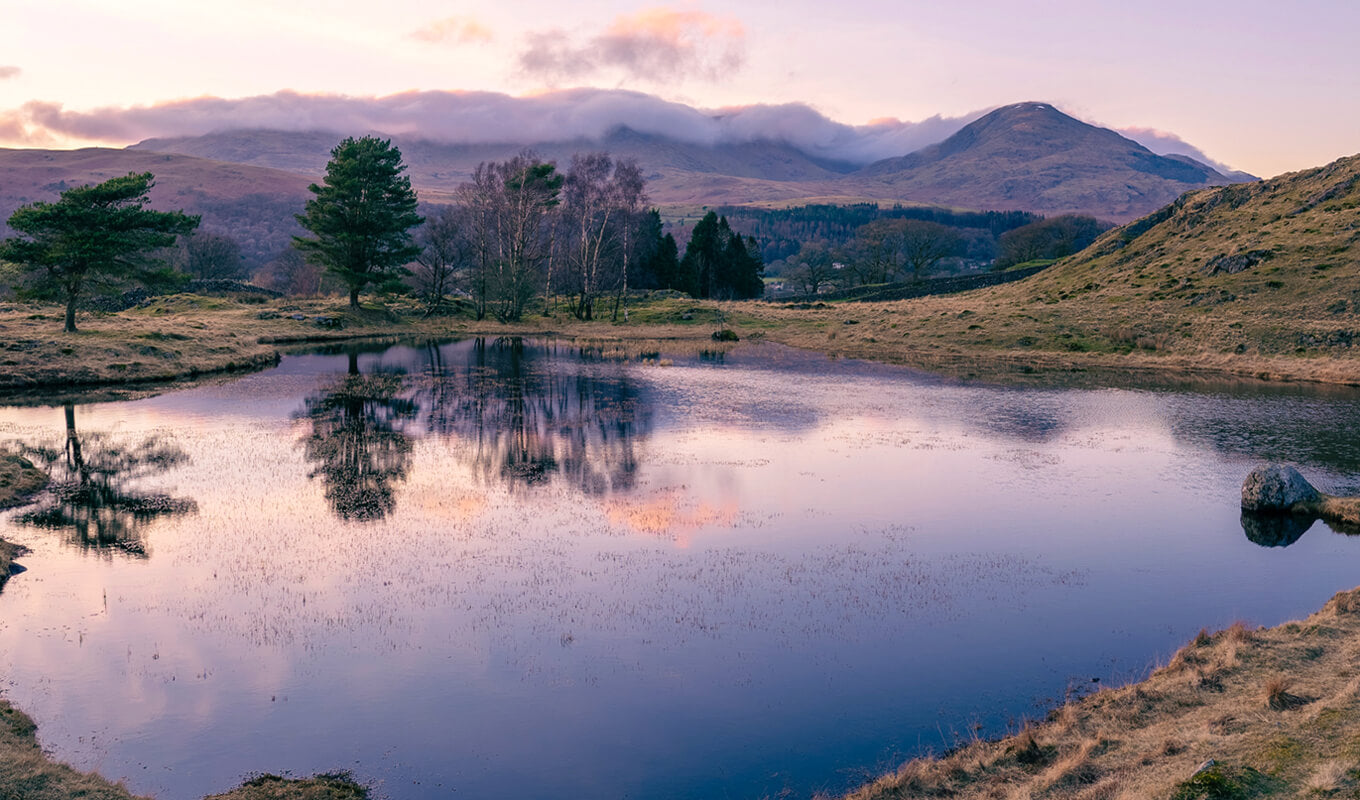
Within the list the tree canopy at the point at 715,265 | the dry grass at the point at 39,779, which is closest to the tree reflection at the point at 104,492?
the dry grass at the point at 39,779

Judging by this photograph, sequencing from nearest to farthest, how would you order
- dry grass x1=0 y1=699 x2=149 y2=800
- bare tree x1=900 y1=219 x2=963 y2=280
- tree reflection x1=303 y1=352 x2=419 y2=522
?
dry grass x1=0 y1=699 x2=149 y2=800, tree reflection x1=303 y1=352 x2=419 y2=522, bare tree x1=900 y1=219 x2=963 y2=280

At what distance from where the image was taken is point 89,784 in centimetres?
1156

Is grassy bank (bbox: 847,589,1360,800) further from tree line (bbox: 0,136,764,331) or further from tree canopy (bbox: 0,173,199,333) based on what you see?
tree line (bbox: 0,136,764,331)

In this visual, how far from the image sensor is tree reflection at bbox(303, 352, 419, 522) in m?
27.6

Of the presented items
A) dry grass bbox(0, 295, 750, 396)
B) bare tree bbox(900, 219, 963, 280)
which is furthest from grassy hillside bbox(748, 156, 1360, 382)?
bare tree bbox(900, 219, 963, 280)

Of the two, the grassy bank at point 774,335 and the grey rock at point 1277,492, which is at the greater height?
the grassy bank at point 774,335

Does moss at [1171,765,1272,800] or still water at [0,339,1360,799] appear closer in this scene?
moss at [1171,765,1272,800]

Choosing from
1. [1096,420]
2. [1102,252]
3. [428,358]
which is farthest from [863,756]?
[1102,252]

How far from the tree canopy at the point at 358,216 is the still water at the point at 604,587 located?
55480 mm

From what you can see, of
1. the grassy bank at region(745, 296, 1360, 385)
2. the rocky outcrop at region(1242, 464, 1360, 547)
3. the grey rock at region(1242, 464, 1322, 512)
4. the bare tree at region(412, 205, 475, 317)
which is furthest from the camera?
the bare tree at region(412, 205, 475, 317)

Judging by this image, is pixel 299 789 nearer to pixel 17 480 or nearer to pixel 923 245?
pixel 17 480

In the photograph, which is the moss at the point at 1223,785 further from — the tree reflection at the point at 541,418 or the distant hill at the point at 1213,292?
the distant hill at the point at 1213,292

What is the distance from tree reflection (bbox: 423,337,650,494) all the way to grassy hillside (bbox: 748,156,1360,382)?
32282mm

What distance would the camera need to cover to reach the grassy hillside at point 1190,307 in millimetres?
67562
